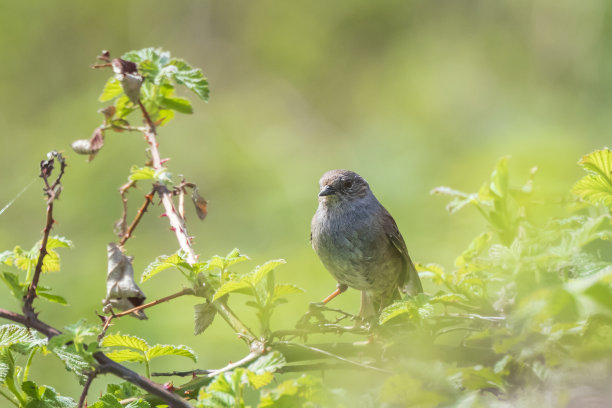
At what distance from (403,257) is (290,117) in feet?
20.9

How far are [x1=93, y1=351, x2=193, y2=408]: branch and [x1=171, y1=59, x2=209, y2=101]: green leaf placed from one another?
3.96 feet

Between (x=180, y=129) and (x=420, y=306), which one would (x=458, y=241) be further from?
(x=180, y=129)

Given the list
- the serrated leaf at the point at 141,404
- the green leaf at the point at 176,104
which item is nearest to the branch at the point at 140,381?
the serrated leaf at the point at 141,404

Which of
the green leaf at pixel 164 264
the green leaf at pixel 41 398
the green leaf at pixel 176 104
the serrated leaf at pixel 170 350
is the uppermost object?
the green leaf at pixel 176 104

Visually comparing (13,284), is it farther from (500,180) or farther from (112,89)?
(500,180)

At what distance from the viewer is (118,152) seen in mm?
7664

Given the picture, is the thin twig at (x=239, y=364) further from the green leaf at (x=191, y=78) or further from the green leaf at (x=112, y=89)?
the green leaf at (x=112, y=89)

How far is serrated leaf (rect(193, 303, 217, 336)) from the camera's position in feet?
6.34

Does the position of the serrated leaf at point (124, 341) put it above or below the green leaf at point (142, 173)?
below

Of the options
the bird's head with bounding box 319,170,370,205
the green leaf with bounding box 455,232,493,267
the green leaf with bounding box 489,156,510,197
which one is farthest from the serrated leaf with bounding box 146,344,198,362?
the bird's head with bounding box 319,170,370,205

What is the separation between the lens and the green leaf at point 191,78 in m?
2.51

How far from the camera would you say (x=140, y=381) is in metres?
1.51

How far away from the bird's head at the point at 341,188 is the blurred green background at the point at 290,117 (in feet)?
3.82

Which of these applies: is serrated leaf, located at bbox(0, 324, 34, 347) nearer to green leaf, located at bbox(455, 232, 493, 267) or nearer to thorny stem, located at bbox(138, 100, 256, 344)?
thorny stem, located at bbox(138, 100, 256, 344)
